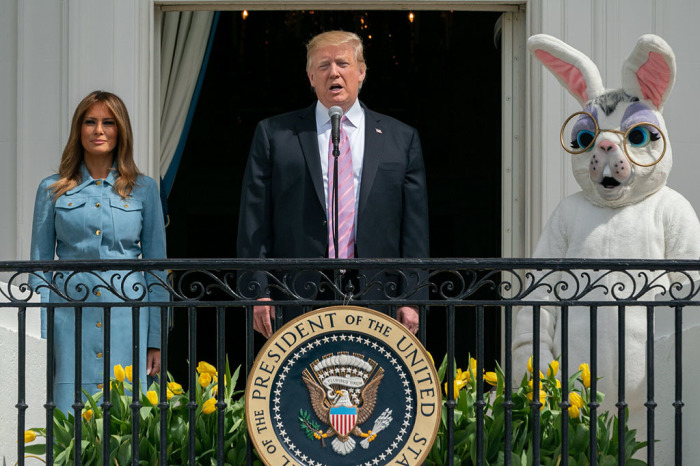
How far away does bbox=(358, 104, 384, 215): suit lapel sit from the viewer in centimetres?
599

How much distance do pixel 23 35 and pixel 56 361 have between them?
7.96ft

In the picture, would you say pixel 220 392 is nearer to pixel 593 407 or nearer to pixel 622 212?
pixel 593 407

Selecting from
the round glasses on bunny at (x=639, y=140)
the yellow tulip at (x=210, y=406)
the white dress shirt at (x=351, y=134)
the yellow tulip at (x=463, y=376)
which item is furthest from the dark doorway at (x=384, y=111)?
the yellow tulip at (x=210, y=406)

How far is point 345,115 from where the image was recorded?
620cm

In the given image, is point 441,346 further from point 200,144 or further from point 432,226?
point 200,144

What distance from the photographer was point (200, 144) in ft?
40.7

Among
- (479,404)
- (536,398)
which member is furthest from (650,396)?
(479,404)

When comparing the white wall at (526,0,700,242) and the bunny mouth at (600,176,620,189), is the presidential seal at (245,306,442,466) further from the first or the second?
the white wall at (526,0,700,242)

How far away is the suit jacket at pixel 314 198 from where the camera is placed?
19.6 ft

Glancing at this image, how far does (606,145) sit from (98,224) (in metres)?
2.53

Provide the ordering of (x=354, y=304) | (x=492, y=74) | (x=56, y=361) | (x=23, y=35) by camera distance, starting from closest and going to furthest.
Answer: (x=354, y=304) → (x=56, y=361) → (x=23, y=35) → (x=492, y=74)

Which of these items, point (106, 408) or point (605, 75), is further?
point (605, 75)

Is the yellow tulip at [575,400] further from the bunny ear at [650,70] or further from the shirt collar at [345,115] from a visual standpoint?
the bunny ear at [650,70]

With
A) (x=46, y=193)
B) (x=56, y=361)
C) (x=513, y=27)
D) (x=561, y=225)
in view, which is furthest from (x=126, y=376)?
(x=513, y=27)
